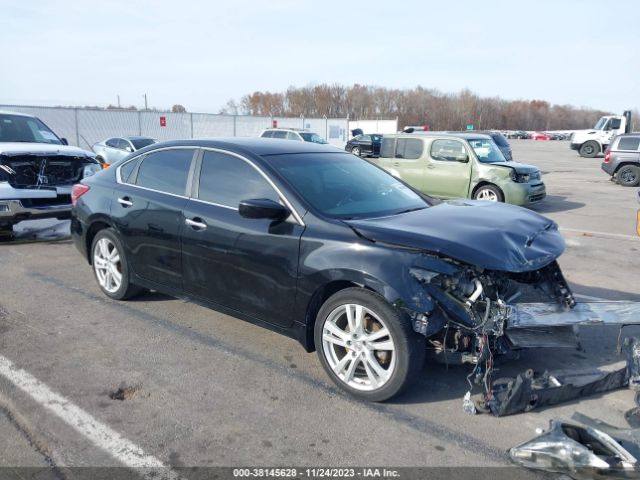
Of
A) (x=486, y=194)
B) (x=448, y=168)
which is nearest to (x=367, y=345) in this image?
(x=486, y=194)

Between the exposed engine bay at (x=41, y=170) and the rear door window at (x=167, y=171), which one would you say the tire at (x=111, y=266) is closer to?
the rear door window at (x=167, y=171)

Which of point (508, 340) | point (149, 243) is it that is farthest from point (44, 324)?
point (508, 340)

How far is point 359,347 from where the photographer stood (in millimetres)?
3547

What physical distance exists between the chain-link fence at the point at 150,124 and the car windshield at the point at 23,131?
58.0ft

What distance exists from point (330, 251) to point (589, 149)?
33929 millimetres

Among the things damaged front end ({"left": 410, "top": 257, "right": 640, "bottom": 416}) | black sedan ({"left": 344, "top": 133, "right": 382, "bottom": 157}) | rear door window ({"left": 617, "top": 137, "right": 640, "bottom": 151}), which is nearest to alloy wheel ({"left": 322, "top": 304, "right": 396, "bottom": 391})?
damaged front end ({"left": 410, "top": 257, "right": 640, "bottom": 416})

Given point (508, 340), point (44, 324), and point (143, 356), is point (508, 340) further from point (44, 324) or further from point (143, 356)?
point (44, 324)

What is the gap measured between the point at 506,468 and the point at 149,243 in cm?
345

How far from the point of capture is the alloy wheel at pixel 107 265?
5.39 meters

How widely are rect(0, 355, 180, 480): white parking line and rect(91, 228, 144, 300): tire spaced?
1454 mm

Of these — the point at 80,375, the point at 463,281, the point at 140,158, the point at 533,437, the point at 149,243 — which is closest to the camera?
the point at 533,437

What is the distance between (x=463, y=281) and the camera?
3.40 meters

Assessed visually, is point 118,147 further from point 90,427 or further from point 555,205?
point 90,427

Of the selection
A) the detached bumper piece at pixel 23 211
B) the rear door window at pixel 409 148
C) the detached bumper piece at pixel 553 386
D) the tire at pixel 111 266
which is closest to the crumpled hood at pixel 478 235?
the detached bumper piece at pixel 553 386
